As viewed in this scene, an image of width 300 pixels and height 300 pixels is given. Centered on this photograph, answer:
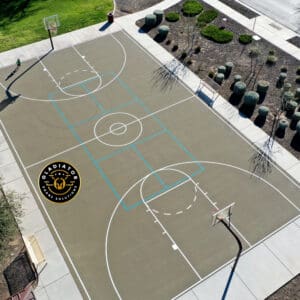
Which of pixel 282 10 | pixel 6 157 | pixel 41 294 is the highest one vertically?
pixel 282 10

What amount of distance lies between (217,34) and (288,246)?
24505 millimetres

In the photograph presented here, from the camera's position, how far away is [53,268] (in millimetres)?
23172

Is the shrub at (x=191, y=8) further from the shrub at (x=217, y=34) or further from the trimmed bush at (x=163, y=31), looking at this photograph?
the trimmed bush at (x=163, y=31)

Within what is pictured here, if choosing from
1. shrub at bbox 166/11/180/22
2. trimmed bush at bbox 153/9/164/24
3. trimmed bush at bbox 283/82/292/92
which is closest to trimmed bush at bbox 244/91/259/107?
trimmed bush at bbox 283/82/292/92

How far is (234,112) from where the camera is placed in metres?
32.5

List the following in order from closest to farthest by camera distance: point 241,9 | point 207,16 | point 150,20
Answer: point 150,20
point 207,16
point 241,9

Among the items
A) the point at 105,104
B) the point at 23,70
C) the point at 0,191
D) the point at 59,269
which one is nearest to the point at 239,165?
the point at 105,104

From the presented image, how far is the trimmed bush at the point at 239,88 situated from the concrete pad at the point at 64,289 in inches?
809

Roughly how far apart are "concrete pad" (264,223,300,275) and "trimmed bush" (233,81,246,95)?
12968 mm

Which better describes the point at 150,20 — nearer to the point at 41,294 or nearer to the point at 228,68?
the point at 228,68

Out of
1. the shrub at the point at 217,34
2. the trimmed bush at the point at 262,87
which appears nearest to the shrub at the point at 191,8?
the shrub at the point at 217,34

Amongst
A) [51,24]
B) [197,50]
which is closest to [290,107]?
[197,50]

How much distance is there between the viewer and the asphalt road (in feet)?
140

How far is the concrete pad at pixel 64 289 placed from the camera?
22.0 meters
